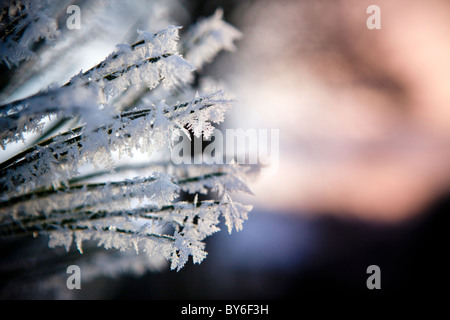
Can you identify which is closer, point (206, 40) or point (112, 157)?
point (112, 157)

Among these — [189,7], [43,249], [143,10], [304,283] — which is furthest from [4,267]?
[304,283]
